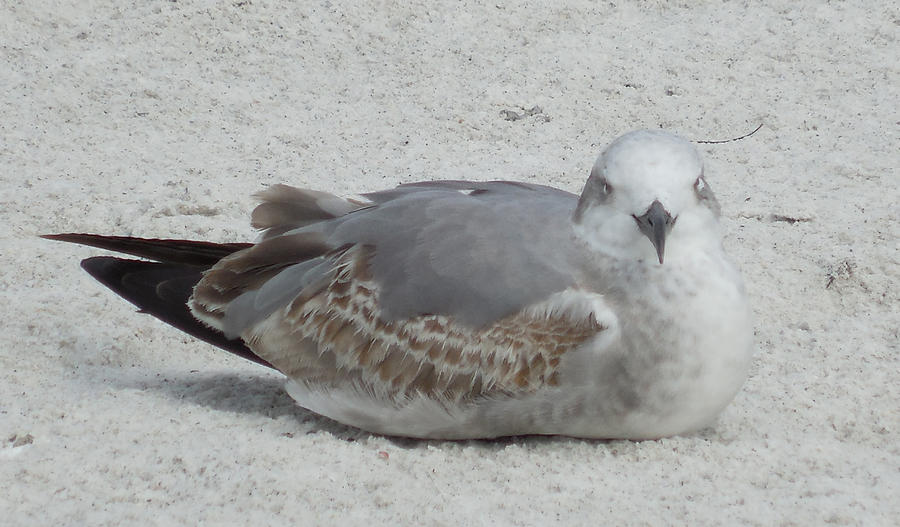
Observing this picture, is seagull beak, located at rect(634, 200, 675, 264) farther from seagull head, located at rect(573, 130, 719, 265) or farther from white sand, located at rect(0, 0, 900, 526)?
white sand, located at rect(0, 0, 900, 526)

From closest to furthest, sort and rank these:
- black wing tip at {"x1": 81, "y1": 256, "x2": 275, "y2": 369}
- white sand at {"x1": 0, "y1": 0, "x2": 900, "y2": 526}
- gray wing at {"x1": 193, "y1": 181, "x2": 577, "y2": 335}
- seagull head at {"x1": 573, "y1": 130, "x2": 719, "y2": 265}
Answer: white sand at {"x1": 0, "y1": 0, "x2": 900, "y2": 526}
seagull head at {"x1": 573, "y1": 130, "x2": 719, "y2": 265}
gray wing at {"x1": 193, "y1": 181, "x2": 577, "y2": 335}
black wing tip at {"x1": 81, "y1": 256, "x2": 275, "y2": 369}

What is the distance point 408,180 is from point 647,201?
2309 mm

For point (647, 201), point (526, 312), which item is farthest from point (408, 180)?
point (647, 201)

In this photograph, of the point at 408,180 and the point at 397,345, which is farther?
the point at 408,180

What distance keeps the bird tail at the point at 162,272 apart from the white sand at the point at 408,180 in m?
0.21

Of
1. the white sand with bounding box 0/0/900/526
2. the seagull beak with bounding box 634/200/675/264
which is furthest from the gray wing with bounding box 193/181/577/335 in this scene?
the white sand with bounding box 0/0/900/526

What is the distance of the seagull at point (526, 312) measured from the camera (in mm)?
3098

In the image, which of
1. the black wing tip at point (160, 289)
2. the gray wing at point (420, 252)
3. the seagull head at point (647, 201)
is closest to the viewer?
the seagull head at point (647, 201)

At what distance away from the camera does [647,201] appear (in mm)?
3072

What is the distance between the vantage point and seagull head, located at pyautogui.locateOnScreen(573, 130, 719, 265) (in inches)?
121

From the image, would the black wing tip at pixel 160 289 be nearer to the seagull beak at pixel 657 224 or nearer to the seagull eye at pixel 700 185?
the seagull beak at pixel 657 224

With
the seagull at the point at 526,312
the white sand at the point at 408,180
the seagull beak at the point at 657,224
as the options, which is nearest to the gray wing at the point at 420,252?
the seagull at the point at 526,312

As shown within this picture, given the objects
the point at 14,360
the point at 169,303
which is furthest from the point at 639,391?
the point at 14,360

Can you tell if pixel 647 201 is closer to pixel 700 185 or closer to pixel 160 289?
pixel 700 185
